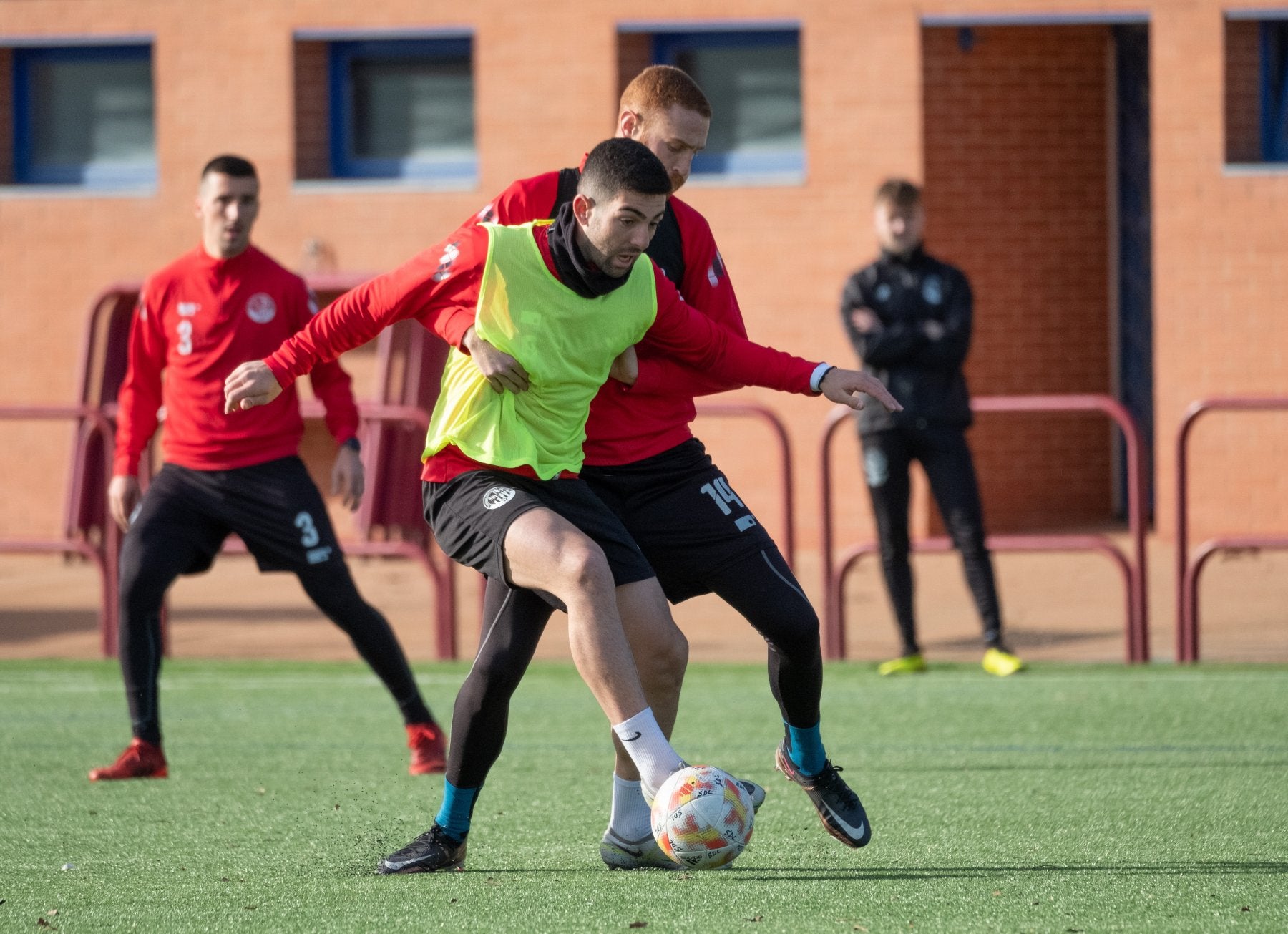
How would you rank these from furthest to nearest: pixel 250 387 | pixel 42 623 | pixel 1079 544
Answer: pixel 42 623, pixel 1079 544, pixel 250 387

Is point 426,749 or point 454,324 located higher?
point 454,324

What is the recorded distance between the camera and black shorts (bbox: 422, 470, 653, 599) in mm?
4328

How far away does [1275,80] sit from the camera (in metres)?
13.4

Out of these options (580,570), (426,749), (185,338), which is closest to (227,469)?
(185,338)

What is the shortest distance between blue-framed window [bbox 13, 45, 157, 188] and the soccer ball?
38.6 ft

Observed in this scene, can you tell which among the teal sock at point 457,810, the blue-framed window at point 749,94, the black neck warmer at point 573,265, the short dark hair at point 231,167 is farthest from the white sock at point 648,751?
the blue-framed window at point 749,94

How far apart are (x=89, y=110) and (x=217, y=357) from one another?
30.7 ft

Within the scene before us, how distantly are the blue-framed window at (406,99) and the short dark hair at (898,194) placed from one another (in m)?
6.63

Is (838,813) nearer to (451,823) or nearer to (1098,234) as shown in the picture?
(451,823)

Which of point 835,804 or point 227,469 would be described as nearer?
point 835,804

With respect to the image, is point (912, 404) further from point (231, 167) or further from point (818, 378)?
point (818, 378)

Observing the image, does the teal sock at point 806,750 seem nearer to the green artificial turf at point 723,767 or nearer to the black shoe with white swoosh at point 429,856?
the green artificial turf at point 723,767

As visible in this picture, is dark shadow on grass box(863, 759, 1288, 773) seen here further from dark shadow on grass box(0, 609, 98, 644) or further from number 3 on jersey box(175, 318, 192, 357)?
dark shadow on grass box(0, 609, 98, 644)

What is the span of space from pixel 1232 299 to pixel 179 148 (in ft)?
26.2
